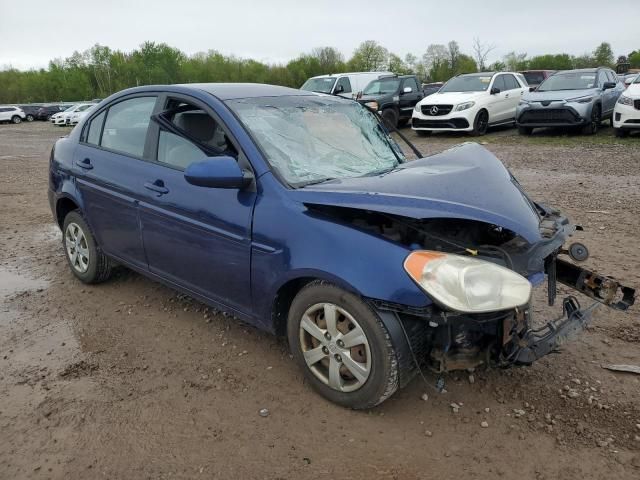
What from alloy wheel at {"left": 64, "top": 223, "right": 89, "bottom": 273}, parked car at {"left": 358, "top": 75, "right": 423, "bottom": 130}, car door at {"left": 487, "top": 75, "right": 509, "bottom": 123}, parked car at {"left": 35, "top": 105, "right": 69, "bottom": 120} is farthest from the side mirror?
parked car at {"left": 35, "top": 105, "right": 69, "bottom": 120}

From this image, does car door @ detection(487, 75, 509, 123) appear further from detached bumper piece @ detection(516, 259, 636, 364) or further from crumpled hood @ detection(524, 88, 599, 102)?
detached bumper piece @ detection(516, 259, 636, 364)

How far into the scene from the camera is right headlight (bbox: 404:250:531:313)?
95.5 inches

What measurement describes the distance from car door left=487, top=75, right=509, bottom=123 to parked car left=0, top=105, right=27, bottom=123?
134ft

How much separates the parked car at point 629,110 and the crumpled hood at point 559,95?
1112 mm

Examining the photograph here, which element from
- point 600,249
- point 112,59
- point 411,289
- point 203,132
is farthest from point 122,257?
point 112,59

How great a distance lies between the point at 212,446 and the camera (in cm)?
260

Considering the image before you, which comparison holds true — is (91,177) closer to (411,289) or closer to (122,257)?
(122,257)

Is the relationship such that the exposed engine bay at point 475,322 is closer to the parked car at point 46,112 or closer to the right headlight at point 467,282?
the right headlight at point 467,282

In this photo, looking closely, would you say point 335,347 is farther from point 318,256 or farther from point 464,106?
point 464,106

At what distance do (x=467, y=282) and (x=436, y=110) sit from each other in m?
13.1

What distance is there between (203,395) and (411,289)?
4.54ft

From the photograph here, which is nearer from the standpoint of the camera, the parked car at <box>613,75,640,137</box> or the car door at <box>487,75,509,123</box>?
the parked car at <box>613,75,640,137</box>

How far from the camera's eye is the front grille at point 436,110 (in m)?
14.6

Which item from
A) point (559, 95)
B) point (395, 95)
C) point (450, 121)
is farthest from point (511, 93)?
point (395, 95)
